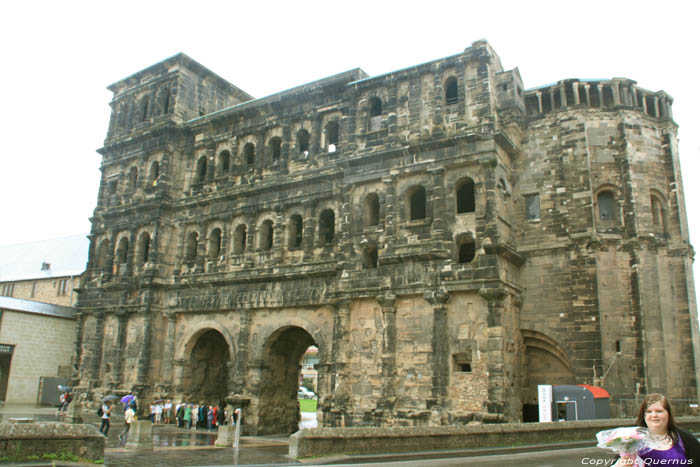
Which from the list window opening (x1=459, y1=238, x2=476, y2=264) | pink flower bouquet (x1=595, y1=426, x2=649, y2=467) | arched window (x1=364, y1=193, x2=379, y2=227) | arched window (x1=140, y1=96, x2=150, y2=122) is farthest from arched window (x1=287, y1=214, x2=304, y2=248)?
pink flower bouquet (x1=595, y1=426, x2=649, y2=467)

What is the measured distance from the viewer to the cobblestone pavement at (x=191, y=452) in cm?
1494

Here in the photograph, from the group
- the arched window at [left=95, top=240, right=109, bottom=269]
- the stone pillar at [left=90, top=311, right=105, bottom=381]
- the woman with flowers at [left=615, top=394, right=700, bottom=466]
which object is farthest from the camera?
the arched window at [left=95, top=240, right=109, bottom=269]

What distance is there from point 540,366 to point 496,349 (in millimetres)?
4335

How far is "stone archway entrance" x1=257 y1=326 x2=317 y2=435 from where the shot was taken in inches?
1060

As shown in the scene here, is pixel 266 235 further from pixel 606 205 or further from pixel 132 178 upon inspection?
pixel 606 205

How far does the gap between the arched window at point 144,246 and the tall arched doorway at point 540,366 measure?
21.1m

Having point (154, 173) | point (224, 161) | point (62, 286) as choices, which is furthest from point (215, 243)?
point (62, 286)

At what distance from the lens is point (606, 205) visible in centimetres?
2402

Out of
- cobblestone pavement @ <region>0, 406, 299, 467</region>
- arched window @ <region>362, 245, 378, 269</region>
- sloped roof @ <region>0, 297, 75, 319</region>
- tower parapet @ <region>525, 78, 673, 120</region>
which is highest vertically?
tower parapet @ <region>525, 78, 673, 120</region>

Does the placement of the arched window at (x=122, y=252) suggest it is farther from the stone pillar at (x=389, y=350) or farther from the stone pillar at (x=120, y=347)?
the stone pillar at (x=389, y=350)

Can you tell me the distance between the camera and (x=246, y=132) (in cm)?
3075

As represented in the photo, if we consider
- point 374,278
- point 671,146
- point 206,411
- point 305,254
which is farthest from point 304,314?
point 671,146

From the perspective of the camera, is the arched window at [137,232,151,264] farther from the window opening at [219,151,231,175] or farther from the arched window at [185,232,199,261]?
the window opening at [219,151,231,175]

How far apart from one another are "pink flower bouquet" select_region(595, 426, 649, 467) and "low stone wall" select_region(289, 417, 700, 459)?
10.9 m
